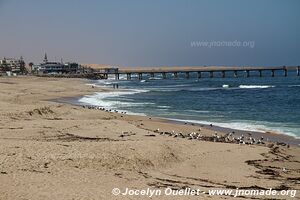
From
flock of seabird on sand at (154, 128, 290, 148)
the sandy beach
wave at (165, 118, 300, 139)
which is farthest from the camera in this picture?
wave at (165, 118, 300, 139)

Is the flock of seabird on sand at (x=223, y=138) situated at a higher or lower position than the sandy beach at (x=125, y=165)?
lower

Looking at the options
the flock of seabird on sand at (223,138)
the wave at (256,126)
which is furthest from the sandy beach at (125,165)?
the wave at (256,126)

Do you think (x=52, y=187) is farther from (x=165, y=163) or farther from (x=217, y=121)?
(x=217, y=121)

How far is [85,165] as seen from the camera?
10.1 meters

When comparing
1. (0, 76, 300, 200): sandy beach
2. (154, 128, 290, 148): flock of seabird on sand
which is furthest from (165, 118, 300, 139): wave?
(0, 76, 300, 200): sandy beach

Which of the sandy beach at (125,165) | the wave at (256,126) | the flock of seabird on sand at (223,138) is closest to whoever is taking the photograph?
the sandy beach at (125,165)

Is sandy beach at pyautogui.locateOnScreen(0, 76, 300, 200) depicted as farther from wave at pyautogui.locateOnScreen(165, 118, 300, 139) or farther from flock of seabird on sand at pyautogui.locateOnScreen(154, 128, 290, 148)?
wave at pyautogui.locateOnScreen(165, 118, 300, 139)

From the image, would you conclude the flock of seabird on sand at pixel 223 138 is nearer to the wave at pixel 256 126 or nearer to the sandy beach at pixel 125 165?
the sandy beach at pixel 125 165

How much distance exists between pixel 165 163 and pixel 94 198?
389cm

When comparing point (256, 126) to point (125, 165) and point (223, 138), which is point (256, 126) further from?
point (125, 165)

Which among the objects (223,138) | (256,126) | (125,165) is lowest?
(256,126)

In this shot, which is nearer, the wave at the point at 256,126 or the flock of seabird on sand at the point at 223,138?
the flock of seabird on sand at the point at 223,138

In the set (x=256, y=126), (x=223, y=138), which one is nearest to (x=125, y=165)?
(x=223, y=138)

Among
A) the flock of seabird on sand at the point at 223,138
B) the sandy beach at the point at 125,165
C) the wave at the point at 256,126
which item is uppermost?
the sandy beach at the point at 125,165
